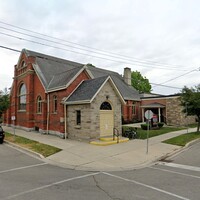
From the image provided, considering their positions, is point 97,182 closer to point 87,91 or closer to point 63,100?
point 87,91

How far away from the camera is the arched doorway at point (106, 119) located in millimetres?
17859

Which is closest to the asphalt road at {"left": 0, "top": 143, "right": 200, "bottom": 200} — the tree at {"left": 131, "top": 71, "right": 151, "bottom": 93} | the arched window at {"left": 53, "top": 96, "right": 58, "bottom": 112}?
the arched window at {"left": 53, "top": 96, "right": 58, "bottom": 112}

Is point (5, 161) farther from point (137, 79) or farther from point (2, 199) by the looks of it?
point (137, 79)

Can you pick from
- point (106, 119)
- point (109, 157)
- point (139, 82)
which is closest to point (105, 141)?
point (106, 119)

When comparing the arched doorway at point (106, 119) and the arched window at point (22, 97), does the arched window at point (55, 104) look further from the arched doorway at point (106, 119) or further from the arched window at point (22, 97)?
the arched window at point (22, 97)

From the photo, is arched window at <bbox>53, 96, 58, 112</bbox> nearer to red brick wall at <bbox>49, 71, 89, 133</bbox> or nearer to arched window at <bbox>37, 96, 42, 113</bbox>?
red brick wall at <bbox>49, 71, 89, 133</bbox>

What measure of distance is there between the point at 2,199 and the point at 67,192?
5.60ft

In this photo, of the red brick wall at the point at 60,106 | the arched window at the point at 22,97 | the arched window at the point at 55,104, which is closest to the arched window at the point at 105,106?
the red brick wall at the point at 60,106

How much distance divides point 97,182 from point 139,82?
53.9m

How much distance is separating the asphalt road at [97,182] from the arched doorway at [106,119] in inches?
307

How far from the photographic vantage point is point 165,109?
101ft

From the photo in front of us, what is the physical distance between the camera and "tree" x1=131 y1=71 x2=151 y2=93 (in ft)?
193

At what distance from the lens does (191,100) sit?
20.4 metres

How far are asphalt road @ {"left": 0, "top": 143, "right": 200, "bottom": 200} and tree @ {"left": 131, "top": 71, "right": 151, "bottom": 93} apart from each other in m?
→ 49.1
